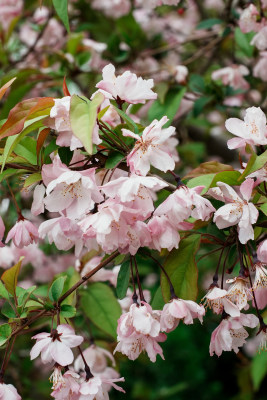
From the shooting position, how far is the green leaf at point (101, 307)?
130 cm

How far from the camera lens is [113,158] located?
34.8 inches

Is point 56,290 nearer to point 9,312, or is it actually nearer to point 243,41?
point 9,312

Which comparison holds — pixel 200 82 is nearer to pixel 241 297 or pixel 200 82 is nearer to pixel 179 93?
pixel 179 93

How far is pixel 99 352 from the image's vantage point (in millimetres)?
1307

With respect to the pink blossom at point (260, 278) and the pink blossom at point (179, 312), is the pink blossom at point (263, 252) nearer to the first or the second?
the pink blossom at point (260, 278)

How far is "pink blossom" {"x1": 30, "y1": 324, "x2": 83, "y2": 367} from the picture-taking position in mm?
888

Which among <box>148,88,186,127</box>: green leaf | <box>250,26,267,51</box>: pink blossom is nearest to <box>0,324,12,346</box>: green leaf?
<box>148,88,186,127</box>: green leaf

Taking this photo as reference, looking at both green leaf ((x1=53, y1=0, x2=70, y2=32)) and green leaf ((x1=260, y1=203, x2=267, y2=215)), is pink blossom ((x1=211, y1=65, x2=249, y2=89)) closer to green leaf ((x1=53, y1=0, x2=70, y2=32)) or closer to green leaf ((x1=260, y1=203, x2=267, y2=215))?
green leaf ((x1=53, y1=0, x2=70, y2=32))

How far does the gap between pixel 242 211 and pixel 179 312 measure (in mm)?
185

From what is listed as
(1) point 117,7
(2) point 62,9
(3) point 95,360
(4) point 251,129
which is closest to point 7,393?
(3) point 95,360

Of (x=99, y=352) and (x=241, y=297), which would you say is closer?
(x=241, y=297)

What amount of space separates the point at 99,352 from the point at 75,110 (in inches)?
28.1

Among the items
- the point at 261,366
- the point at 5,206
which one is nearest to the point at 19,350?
the point at 5,206

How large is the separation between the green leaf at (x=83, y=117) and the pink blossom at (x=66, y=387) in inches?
15.8
